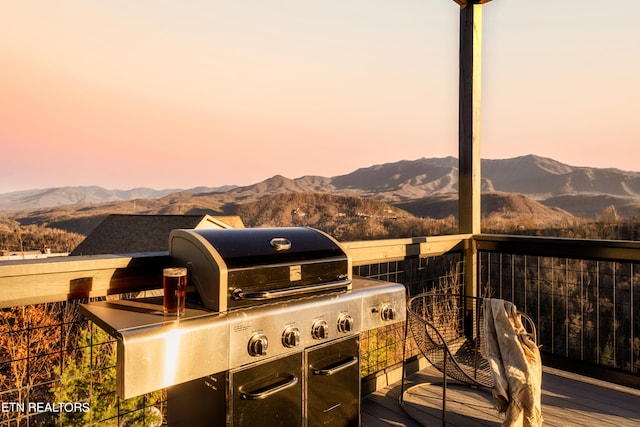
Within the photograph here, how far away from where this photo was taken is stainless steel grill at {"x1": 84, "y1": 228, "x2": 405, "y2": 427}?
125 cm

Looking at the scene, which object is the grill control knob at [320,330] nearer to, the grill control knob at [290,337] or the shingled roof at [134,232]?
the grill control knob at [290,337]

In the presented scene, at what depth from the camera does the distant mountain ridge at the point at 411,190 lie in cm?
1620

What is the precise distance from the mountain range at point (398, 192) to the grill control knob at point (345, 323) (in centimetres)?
1361

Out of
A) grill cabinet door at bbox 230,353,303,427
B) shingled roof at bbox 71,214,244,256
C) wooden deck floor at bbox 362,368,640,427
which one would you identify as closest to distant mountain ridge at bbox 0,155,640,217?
shingled roof at bbox 71,214,244,256

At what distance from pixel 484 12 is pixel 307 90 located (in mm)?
8893

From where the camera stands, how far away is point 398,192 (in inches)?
940

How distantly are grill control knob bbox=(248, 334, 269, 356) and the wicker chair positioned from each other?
3.38 feet

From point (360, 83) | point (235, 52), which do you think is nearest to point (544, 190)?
point (360, 83)

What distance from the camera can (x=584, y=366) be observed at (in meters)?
2.90

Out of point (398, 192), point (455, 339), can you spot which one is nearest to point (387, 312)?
point (455, 339)

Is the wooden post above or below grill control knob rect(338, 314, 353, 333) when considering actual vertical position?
above

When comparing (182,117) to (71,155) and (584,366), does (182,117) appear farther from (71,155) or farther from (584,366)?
(584,366)

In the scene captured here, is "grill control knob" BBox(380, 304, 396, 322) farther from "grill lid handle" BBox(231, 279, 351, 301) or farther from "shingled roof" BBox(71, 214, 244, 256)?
"shingled roof" BBox(71, 214, 244, 256)

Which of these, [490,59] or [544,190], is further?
[544,190]
